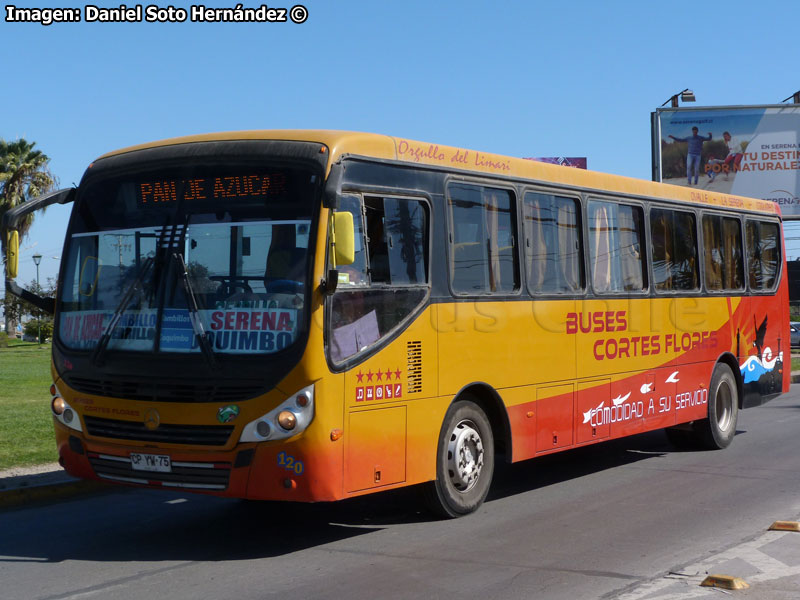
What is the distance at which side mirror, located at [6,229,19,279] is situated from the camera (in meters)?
8.19

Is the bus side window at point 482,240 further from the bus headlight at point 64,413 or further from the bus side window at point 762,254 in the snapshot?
the bus side window at point 762,254

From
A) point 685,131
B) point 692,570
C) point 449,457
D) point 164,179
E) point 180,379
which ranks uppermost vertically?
point 685,131

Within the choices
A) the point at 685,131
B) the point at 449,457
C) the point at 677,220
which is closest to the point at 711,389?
the point at 677,220

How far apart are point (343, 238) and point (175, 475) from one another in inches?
82.7

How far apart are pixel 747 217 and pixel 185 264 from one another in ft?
30.7

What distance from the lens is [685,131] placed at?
131 feet

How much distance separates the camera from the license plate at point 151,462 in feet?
24.7

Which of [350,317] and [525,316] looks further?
[525,316]

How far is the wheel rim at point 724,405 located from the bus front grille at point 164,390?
7899 mm

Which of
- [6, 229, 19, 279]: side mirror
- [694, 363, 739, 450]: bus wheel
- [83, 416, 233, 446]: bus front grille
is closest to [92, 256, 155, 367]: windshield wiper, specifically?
[83, 416, 233, 446]: bus front grille

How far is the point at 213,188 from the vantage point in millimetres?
7789

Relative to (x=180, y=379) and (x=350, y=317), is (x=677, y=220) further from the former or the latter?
(x=180, y=379)

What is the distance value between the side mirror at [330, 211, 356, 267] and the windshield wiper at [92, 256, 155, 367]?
1.54m

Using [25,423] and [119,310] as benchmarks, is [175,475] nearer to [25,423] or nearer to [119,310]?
[119,310]
